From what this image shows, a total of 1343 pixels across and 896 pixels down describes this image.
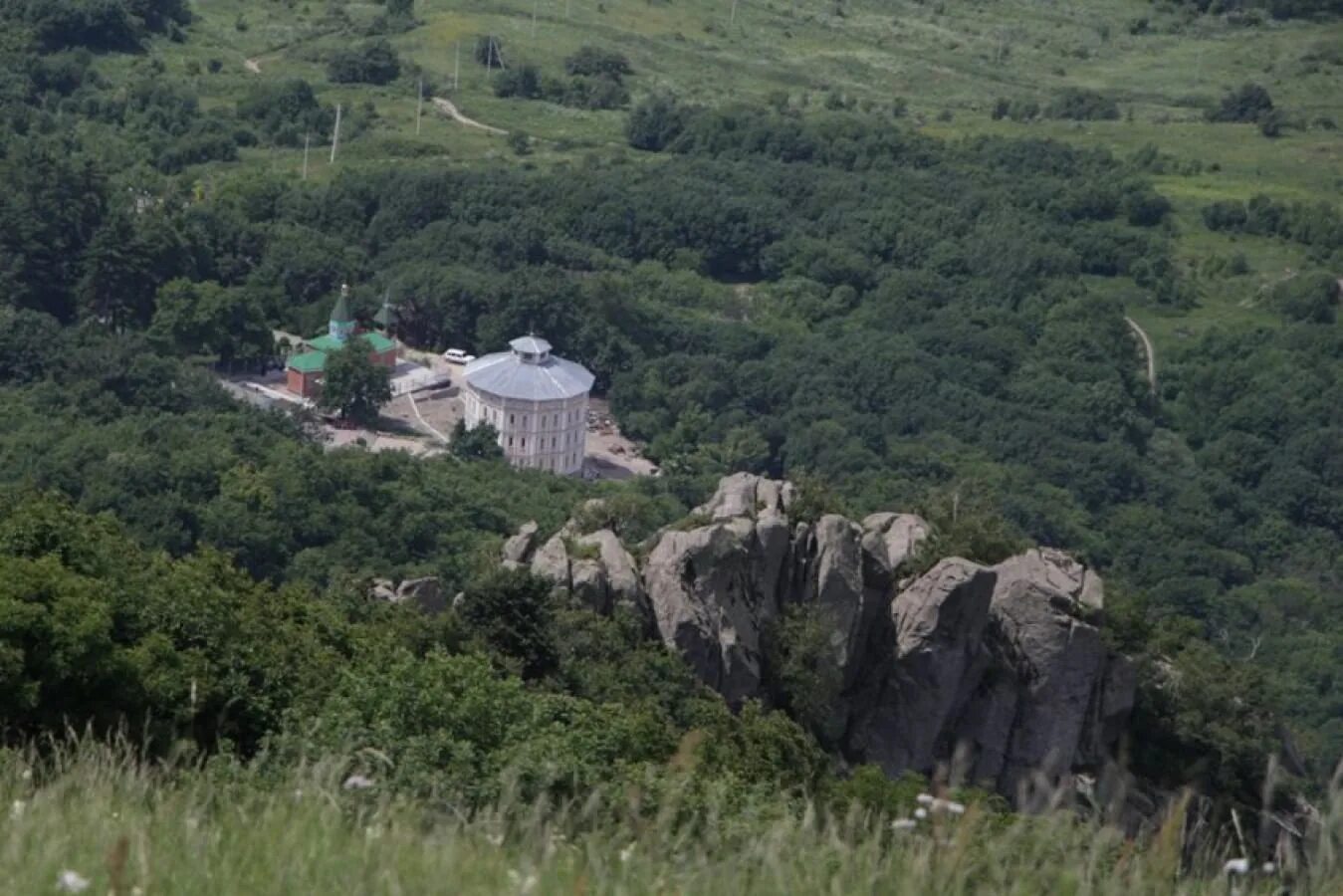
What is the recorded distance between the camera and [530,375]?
6562 cm

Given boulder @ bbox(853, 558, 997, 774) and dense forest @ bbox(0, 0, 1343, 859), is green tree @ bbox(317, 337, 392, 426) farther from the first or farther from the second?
boulder @ bbox(853, 558, 997, 774)

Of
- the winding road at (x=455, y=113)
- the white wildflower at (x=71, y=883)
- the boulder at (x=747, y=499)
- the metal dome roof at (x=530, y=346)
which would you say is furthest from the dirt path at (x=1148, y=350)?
the white wildflower at (x=71, y=883)

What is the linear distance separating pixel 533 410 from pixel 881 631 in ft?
119

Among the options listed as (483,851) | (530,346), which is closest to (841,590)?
(483,851)

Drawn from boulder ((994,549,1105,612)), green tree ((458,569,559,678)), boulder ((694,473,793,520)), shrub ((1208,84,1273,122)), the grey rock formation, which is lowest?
shrub ((1208,84,1273,122))

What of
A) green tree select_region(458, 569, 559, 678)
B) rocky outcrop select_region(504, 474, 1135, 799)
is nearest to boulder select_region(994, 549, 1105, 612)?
rocky outcrop select_region(504, 474, 1135, 799)

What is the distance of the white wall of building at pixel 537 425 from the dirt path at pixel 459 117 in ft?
95.9

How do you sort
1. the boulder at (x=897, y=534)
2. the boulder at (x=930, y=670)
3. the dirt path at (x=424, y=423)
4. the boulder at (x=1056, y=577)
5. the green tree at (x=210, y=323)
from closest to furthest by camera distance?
the boulder at (x=930, y=670)
the boulder at (x=1056, y=577)
the boulder at (x=897, y=534)
the dirt path at (x=424, y=423)
the green tree at (x=210, y=323)

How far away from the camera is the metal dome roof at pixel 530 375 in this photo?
6438 cm

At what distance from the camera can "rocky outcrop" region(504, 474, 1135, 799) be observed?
2709 cm

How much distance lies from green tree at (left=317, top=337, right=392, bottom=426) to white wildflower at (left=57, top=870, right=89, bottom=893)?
57.2 meters

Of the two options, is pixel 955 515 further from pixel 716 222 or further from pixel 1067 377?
pixel 716 222

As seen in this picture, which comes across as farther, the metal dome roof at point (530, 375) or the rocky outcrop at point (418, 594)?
the metal dome roof at point (530, 375)

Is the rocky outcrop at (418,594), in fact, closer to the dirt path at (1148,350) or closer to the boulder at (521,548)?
the boulder at (521,548)
